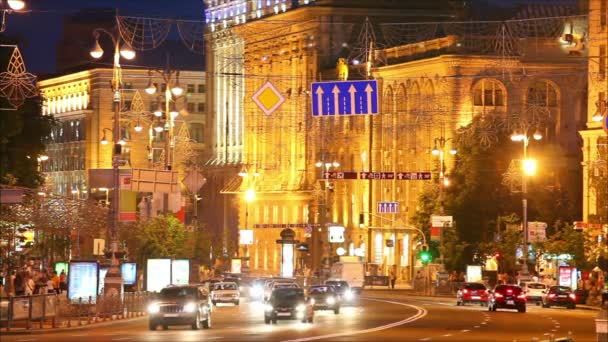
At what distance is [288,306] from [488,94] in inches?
2792

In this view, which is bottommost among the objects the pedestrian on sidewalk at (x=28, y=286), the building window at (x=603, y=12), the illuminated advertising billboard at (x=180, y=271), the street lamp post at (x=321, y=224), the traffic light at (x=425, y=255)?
the pedestrian on sidewalk at (x=28, y=286)

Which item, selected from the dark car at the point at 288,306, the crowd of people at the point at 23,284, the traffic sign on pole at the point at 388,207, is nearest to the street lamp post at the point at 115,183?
the crowd of people at the point at 23,284

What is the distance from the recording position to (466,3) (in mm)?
151750

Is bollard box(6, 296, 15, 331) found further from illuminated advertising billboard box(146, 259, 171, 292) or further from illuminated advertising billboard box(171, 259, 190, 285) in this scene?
illuminated advertising billboard box(171, 259, 190, 285)

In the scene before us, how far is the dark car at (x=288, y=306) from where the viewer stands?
194 ft

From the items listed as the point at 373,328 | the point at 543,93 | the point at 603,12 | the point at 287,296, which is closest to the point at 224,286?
the point at 287,296

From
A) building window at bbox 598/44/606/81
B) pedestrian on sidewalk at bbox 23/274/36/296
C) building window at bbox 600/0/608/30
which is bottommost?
pedestrian on sidewalk at bbox 23/274/36/296

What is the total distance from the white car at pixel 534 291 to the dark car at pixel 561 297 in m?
3.76

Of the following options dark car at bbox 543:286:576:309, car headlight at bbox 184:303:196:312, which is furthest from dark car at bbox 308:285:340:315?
dark car at bbox 543:286:576:309

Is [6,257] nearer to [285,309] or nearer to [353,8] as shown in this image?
[285,309]

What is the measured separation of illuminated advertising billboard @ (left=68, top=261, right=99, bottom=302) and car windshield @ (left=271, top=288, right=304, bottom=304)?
244 inches

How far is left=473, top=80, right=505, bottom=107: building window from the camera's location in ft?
418

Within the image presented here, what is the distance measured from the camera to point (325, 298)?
234 feet

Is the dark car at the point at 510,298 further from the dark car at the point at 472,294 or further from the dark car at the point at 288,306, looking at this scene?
the dark car at the point at 288,306
